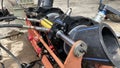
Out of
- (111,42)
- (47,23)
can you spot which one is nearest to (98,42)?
(111,42)

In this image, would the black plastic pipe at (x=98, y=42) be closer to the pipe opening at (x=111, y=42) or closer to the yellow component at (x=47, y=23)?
the pipe opening at (x=111, y=42)

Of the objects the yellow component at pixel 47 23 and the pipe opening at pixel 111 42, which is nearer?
the pipe opening at pixel 111 42

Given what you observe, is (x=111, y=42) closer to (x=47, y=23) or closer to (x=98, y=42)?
(x=98, y=42)

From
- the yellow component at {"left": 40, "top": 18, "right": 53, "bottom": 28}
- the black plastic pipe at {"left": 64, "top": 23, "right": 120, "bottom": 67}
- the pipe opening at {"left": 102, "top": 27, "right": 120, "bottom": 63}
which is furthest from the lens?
the yellow component at {"left": 40, "top": 18, "right": 53, "bottom": 28}

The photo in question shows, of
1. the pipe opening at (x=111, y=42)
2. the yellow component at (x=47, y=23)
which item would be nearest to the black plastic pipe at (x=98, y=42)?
the pipe opening at (x=111, y=42)

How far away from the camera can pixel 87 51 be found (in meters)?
1.35

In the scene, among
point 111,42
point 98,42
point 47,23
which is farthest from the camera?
point 47,23

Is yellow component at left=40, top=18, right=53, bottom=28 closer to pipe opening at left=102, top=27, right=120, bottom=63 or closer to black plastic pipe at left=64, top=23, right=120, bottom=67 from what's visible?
black plastic pipe at left=64, top=23, right=120, bottom=67

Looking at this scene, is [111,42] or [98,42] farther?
[111,42]

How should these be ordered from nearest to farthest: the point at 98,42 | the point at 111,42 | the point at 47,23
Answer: the point at 98,42, the point at 111,42, the point at 47,23

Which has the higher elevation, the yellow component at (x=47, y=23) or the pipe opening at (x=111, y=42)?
the yellow component at (x=47, y=23)

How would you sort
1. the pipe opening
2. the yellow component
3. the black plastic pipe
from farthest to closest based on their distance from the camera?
the yellow component → the pipe opening → the black plastic pipe

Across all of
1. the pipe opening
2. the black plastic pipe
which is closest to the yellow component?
the black plastic pipe

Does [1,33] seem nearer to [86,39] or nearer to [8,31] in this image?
[8,31]
